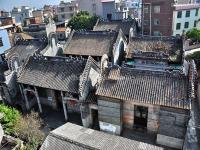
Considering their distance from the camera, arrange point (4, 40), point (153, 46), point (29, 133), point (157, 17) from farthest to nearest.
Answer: point (157, 17), point (4, 40), point (153, 46), point (29, 133)

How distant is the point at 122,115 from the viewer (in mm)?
22562

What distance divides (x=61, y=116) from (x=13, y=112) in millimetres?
6076

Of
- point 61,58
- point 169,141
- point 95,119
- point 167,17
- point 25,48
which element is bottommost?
point 169,141

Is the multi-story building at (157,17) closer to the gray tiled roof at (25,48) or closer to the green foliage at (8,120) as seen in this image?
the gray tiled roof at (25,48)

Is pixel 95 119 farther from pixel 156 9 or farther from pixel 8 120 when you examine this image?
pixel 156 9

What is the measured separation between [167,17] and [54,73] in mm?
34838

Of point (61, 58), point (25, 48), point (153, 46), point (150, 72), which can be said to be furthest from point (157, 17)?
point (150, 72)

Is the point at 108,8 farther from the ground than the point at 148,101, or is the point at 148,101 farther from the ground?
the point at 108,8

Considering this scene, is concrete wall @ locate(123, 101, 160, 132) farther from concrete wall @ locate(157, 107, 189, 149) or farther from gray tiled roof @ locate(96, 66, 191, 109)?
gray tiled roof @ locate(96, 66, 191, 109)

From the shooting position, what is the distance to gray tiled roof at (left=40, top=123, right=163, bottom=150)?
16.4 m

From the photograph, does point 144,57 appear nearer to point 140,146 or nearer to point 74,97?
point 74,97

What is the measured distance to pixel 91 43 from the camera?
3669cm

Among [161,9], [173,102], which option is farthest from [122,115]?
[161,9]

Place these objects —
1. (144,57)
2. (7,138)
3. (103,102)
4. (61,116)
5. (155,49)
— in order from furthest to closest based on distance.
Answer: (155,49) < (144,57) < (61,116) < (103,102) < (7,138)
